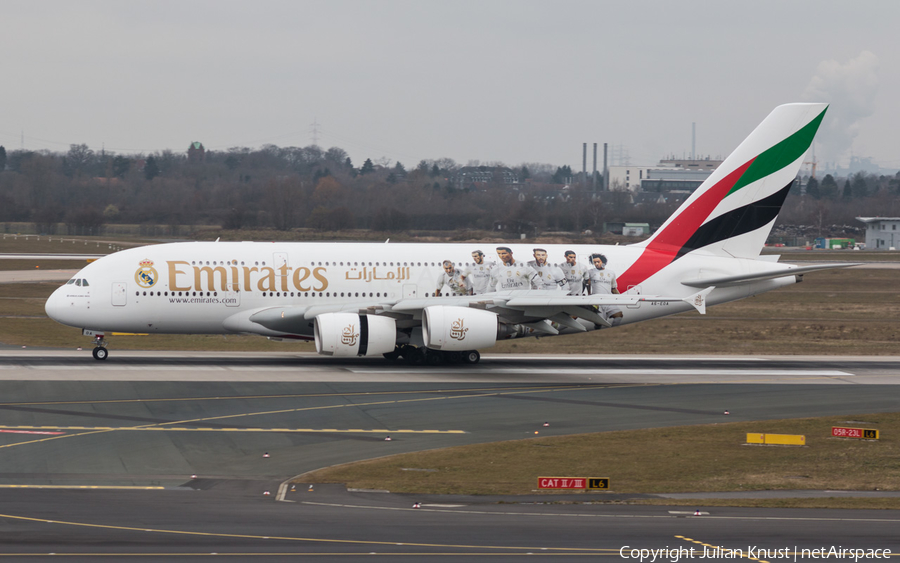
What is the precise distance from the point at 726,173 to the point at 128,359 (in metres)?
27.9

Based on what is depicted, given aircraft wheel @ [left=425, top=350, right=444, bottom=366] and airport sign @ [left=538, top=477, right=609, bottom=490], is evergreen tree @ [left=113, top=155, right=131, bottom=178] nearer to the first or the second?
aircraft wheel @ [left=425, top=350, right=444, bottom=366]

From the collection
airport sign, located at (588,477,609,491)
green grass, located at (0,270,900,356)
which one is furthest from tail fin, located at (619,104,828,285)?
airport sign, located at (588,477,609,491)

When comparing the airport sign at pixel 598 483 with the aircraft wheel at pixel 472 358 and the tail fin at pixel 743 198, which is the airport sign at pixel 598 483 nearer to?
the aircraft wheel at pixel 472 358

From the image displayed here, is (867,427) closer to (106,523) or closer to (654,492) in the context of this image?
(654,492)

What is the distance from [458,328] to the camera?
37.3 metres

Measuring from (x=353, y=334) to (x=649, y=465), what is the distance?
16444mm

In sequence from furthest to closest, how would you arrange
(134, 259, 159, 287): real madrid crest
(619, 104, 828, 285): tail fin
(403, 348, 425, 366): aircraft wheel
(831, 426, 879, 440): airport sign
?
(619, 104, 828, 285): tail fin → (403, 348, 425, 366): aircraft wheel → (134, 259, 159, 287): real madrid crest → (831, 426, 879, 440): airport sign

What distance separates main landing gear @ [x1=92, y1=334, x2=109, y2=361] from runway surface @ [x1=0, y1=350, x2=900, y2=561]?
657mm

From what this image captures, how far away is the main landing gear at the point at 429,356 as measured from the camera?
41.1m

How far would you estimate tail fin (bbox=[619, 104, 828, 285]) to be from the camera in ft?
138

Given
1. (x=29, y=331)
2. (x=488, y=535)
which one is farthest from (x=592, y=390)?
(x=29, y=331)

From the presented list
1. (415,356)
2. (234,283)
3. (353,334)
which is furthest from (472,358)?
(234,283)

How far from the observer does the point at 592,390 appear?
115 feet

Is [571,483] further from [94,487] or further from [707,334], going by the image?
[707,334]
